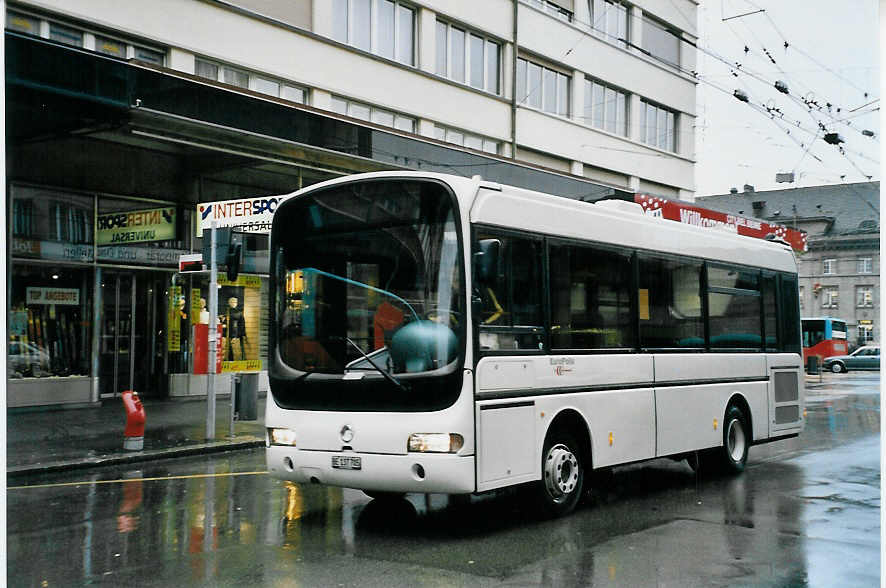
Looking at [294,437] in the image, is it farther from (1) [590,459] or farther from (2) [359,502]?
(1) [590,459]

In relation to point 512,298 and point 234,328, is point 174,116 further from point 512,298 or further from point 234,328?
point 512,298

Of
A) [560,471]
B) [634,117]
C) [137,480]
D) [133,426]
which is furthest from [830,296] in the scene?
[560,471]

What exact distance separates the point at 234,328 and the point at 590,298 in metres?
14.3

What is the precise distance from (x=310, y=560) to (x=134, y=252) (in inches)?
576

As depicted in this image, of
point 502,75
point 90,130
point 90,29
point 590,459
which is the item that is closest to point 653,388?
point 590,459

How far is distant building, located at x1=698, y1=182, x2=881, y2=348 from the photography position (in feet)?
188

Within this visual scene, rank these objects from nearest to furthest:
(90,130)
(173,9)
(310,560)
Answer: (310,560), (90,130), (173,9)

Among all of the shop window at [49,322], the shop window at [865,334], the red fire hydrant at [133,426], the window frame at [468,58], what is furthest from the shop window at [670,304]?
the shop window at [865,334]

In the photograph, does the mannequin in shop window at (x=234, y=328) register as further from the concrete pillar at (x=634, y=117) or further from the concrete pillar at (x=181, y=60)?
the concrete pillar at (x=634, y=117)

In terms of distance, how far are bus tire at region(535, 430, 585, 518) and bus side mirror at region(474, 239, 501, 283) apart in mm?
1731

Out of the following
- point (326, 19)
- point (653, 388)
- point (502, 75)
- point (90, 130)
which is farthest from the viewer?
point (502, 75)

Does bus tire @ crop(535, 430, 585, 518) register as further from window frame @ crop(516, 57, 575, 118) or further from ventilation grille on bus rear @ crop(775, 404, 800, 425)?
window frame @ crop(516, 57, 575, 118)

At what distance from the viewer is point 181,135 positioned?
55.8 ft

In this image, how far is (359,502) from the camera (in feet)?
32.4
